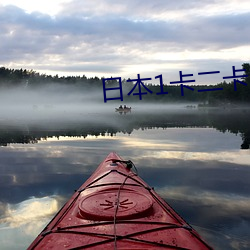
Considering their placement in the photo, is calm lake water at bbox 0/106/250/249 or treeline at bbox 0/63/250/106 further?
treeline at bbox 0/63/250/106

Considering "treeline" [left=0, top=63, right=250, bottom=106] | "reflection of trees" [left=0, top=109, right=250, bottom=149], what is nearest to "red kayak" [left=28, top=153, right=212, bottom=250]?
"reflection of trees" [left=0, top=109, right=250, bottom=149]

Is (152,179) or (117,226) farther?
(152,179)

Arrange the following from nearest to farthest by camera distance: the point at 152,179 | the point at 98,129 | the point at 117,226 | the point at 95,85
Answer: the point at 117,226 → the point at 152,179 → the point at 98,129 → the point at 95,85

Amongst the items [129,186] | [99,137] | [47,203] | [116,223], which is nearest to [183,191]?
[129,186]

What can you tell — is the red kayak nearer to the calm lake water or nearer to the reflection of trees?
the calm lake water

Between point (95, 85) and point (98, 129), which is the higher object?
point (95, 85)

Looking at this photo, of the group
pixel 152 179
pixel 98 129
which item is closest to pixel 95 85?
pixel 98 129

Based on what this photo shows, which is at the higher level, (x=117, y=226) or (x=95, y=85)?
(x=95, y=85)

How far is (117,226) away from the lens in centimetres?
459

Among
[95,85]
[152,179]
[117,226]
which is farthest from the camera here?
[95,85]

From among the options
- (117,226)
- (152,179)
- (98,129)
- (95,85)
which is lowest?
(152,179)

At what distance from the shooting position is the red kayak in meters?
4.14

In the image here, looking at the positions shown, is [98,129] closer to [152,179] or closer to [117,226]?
[152,179]

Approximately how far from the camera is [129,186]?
690cm
